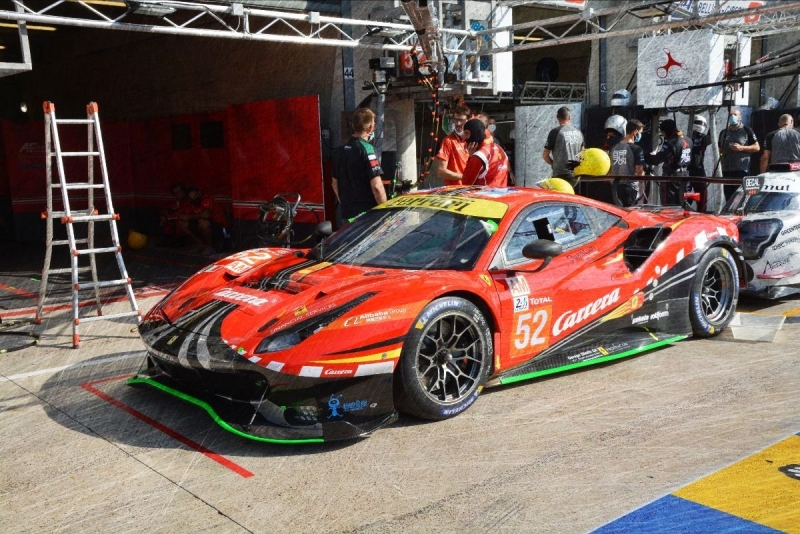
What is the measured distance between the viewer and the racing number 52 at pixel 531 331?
4.61 metres

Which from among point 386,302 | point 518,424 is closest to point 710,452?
point 518,424

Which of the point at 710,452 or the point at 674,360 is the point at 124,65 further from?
the point at 710,452

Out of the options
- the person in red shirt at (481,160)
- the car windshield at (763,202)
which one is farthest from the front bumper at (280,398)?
the car windshield at (763,202)

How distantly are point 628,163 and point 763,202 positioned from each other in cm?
288

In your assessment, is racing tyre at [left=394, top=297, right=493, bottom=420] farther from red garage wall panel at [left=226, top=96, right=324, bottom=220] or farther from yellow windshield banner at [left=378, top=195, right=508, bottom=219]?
red garage wall panel at [left=226, top=96, right=324, bottom=220]

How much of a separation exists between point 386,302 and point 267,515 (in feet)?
4.20

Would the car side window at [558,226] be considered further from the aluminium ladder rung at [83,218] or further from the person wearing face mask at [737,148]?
the person wearing face mask at [737,148]

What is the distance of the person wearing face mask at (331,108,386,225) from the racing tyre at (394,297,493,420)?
293 centimetres

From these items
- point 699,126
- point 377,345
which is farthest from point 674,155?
point 377,345

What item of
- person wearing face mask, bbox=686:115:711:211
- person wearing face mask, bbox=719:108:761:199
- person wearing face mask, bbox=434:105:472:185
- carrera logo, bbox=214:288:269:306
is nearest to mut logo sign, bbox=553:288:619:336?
carrera logo, bbox=214:288:269:306

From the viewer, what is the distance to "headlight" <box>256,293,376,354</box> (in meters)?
3.91

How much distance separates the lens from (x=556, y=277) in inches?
190

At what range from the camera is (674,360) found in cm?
533

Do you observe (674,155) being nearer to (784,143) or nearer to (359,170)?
(784,143)
